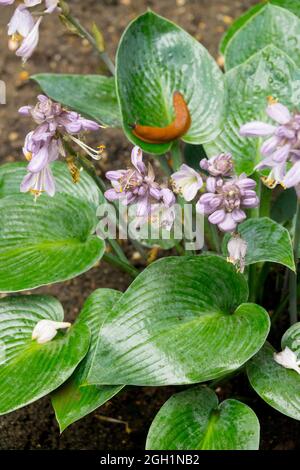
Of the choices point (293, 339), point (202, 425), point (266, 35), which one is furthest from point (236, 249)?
point (266, 35)

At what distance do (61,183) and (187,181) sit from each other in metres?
0.55

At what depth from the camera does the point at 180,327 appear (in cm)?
171

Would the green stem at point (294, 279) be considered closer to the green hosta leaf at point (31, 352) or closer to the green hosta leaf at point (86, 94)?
the green hosta leaf at point (31, 352)

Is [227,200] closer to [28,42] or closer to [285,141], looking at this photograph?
→ [285,141]

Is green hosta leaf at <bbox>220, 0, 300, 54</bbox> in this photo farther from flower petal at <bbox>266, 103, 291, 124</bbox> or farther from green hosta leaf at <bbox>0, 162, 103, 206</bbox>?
flower petal at <bbox>266, 103, 291, 124</bbox>

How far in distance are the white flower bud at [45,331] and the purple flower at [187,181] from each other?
0.45 m

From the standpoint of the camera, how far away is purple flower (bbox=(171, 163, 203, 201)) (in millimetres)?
1656

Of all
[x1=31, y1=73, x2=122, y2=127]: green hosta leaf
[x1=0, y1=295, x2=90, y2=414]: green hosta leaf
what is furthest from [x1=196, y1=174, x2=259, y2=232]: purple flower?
[x1=31, y1=73, x2=122, y2=127]: green hosta leaf

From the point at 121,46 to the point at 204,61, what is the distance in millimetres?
228

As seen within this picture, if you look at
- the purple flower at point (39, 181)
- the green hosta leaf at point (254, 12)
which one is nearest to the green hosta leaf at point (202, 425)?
the purple flower at point (39, 181)

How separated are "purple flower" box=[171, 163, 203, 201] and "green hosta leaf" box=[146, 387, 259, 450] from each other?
0.48m

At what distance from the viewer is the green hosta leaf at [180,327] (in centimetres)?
163
